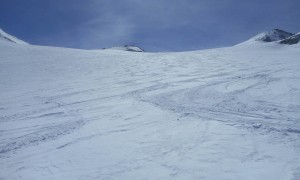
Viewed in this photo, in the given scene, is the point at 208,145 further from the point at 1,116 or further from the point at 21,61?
the point at 21,61

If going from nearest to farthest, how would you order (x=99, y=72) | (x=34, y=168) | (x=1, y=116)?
(x=34, y=168) < (x=1, y=116) < (x=99, y=72)

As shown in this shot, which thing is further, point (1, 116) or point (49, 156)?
point (1, 116)

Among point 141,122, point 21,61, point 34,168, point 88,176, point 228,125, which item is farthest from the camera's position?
point 21,61

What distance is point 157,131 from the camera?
4.31 metres

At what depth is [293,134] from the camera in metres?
3.81

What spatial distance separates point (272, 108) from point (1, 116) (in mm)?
5423

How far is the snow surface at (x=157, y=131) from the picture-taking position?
318 cm

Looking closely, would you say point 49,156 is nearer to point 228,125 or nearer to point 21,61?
point 228,125

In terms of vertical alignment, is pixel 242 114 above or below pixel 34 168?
above

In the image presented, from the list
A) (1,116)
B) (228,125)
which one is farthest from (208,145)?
(1,116)

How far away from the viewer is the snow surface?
3178 mm

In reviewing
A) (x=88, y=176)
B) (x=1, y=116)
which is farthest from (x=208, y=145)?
(x=1, y=116)

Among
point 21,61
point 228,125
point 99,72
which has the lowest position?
point 228,125

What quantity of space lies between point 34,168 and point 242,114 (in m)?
3.42
